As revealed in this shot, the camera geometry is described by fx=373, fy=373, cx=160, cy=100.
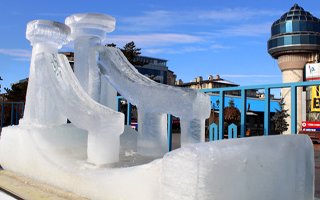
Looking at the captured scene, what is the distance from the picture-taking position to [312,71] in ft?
92.3

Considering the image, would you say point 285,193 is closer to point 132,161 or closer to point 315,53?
point 132,161

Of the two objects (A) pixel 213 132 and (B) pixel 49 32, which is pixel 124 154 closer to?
(A) pixel 213 132

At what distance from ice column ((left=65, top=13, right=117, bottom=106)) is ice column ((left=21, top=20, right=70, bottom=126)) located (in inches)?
4.4

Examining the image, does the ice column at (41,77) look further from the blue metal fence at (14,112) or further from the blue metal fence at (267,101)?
the blue metal fence at (14,112)

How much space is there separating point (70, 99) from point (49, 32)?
2.54 ft

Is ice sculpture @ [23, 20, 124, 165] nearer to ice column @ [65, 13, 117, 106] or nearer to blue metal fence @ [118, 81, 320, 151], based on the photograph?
ice column @ [65, 13, 117, 106]

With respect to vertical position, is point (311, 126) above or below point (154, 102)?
below

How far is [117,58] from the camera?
131 inches

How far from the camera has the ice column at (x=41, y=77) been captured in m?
3.14

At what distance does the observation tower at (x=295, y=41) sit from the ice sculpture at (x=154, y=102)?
1073 inches

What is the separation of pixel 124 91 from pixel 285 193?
160cm

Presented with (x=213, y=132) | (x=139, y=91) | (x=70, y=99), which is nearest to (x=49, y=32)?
A: (x=70, y=99)

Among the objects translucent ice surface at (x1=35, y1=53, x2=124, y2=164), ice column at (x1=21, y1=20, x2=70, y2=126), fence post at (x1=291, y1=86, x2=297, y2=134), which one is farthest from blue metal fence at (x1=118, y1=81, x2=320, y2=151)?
ice column at (x1=21, y1=20, x2=70, y2=126)

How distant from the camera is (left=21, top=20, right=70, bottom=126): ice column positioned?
314 cm
